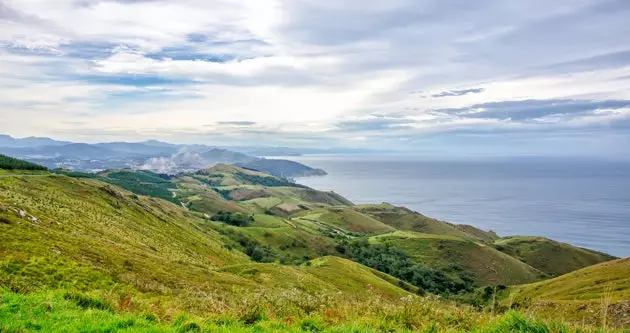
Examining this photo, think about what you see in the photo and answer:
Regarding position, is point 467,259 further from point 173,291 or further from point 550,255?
point 173,291

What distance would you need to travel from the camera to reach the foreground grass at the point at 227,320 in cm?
1003

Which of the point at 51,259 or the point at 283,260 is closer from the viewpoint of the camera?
the point at 51,259

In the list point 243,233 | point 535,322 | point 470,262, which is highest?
point 535,322

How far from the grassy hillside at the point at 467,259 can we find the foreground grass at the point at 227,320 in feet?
474

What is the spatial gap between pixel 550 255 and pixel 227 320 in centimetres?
20318

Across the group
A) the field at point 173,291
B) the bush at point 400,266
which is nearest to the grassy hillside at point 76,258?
the field at point 173,291

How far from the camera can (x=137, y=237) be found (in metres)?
57.4

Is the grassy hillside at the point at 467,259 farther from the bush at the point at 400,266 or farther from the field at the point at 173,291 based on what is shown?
the field at the point at 173,291

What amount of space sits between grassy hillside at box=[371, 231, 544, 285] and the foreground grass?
474 feet

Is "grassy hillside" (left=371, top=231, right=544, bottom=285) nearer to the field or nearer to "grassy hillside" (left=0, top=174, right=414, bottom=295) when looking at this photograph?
the field

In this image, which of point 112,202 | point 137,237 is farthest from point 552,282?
point 112,202

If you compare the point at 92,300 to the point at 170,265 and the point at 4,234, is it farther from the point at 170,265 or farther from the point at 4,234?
the point at 170,265

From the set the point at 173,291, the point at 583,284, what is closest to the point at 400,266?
the point at 583,284

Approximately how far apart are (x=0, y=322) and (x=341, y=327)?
8.37m
